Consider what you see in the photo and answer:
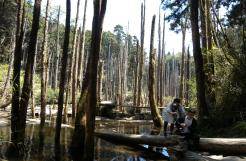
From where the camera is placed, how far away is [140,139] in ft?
47.3

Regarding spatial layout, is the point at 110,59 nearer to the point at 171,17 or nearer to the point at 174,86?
the point at 174,86

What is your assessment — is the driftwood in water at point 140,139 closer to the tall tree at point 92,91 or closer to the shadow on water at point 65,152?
the shadow on water at point 65,152

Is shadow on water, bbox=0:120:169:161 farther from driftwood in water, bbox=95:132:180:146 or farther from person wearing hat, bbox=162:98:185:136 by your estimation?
person wearing hat, bbox=162:98:185:136

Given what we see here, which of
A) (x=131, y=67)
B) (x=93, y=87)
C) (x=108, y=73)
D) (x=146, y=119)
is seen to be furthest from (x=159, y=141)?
(x=131, y=67)

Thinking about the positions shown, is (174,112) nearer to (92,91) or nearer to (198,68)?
(92,91)

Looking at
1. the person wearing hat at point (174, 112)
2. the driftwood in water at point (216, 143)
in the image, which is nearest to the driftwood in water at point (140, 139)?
the driftwood in water at point (216, 143)

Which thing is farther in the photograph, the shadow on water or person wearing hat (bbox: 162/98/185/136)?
person wearing hat (bbox: 162/98/185/136)

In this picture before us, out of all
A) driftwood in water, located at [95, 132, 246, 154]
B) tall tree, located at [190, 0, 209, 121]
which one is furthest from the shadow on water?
tall tree, located at [190, 0, 209, 121]

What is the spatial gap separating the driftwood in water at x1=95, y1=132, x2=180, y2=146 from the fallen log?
0.84 meters

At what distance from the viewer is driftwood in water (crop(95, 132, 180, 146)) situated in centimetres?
1247

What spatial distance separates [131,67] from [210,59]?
64.7 m

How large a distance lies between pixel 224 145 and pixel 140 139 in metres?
3.73

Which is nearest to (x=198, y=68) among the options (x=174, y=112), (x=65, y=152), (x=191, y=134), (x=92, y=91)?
(x=174, y=112)

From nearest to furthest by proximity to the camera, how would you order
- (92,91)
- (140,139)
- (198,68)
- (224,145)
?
(92,91), (224,145), (140,139), (198,68)
